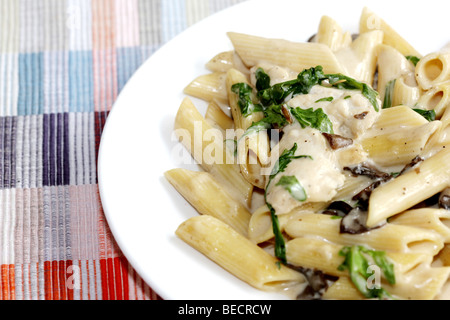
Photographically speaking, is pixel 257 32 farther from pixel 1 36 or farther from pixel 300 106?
pixel 1 36

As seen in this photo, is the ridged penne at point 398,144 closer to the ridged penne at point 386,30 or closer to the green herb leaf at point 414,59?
the green herb leaf at point 414,59

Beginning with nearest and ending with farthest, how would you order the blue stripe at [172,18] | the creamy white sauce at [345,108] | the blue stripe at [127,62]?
1. the creamy white sauce at [345,108]
2. the blue stripe at [127,62]
3. the blue stripe at [172,18]

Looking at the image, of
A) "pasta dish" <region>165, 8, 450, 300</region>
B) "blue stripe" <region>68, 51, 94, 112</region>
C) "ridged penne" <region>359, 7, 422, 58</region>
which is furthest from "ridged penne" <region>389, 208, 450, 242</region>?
"blue stripe" <region>68, 51, 94, 112</region>

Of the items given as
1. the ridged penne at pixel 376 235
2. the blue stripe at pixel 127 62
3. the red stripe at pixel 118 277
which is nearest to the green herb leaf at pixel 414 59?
the ridged penne at pixel 376 235

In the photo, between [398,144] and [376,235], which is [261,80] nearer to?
[398,144]

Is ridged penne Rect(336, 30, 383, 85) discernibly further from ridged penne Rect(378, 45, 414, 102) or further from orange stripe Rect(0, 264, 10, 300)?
orange stripe Rect(0, 264, 10, 300)

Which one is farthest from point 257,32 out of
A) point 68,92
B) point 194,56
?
point 68,92
